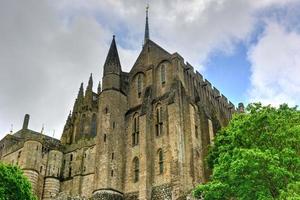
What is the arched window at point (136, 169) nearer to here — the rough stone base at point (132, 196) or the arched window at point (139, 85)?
the rough stone base at point (132, 196)

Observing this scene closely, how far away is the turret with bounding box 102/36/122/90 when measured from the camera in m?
48.5

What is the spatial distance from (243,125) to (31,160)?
31806 mm

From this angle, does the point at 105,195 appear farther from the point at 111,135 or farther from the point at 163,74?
the point at 163,74

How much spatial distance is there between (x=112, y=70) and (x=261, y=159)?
30301 millimetres

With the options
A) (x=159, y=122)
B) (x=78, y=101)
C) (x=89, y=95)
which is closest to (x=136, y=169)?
(x=159, y=122)

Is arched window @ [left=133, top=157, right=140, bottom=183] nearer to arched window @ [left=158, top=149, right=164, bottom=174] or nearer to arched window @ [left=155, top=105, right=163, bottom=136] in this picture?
arched window @ [left=158, top=149, right=164, bottom=174]

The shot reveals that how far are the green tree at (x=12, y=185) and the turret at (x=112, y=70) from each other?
18.5 m

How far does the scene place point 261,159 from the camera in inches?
877

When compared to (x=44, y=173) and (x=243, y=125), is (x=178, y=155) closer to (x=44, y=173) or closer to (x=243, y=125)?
(x=243, y=125)

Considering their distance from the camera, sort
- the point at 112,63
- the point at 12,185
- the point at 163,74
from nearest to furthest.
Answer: the point at 12,185, the point at 163,74, the point at 112,63

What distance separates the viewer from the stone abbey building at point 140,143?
4079 centimetres

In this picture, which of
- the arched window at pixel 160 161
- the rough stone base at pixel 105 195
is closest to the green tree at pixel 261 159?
the arched window at pixel 160 161

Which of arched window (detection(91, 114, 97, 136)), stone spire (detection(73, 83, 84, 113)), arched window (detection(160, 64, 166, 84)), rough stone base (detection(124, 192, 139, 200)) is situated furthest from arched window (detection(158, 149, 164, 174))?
stone spire (detection(73, 83, 84, 113))

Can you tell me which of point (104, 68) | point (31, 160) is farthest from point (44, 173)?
point (104, 68)
